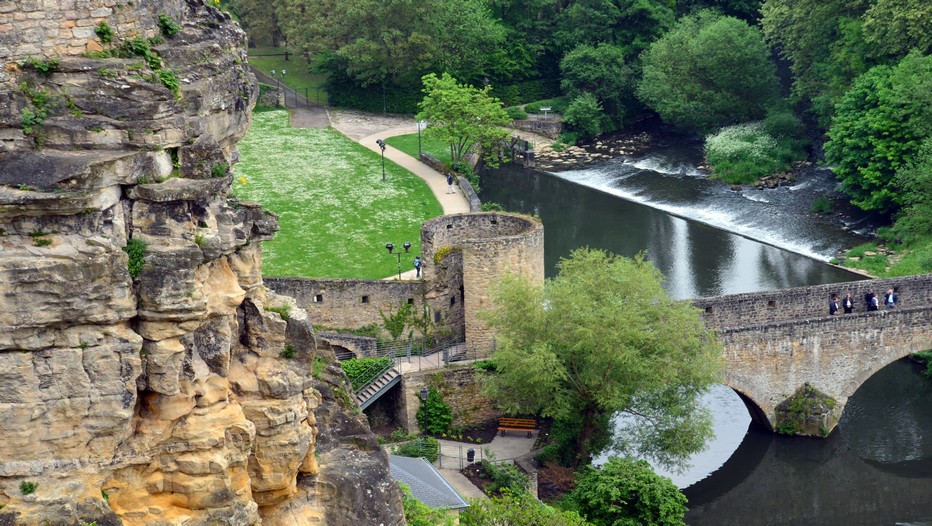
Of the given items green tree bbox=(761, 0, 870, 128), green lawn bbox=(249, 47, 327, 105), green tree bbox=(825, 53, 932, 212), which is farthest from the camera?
green lawn bbox=(249, 47, 327, 105)

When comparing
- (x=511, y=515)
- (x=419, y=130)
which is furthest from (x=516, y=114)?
(x=511, y=515)

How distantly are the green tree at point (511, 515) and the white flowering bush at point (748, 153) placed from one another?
40745 mm

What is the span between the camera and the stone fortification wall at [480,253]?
41.3m

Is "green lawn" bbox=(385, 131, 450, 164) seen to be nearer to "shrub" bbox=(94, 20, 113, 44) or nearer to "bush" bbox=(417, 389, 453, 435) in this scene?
"bush" bbox=(417, 389, 453, 435)

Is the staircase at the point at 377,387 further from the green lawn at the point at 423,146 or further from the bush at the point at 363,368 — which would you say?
the green lawn at the point at 423,146

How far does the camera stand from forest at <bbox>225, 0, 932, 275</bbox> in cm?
6047

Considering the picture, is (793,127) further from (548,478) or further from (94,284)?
(94,284)

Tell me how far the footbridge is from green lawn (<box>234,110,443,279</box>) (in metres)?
13.2

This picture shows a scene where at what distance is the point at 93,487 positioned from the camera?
1773cm

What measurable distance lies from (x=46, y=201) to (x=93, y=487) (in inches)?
136

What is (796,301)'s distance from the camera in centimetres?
4300

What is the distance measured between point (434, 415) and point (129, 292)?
24089mm

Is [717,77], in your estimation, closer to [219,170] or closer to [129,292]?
[219,170]

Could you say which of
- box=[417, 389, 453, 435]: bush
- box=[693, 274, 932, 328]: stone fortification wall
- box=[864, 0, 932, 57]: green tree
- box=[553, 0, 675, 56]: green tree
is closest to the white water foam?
box=[864, 0, 932, 57]: green tree
